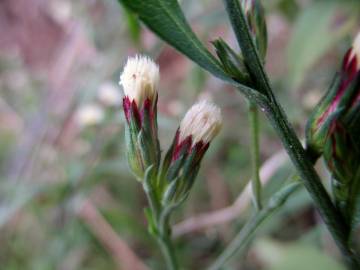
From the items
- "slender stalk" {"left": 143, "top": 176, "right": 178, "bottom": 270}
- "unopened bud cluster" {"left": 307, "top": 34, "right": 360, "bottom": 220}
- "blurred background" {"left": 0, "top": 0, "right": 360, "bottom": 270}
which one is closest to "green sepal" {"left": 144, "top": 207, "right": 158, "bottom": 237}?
"slender stalk" {"left": 143, "top": 176, "right": 178, "bottom": 270}

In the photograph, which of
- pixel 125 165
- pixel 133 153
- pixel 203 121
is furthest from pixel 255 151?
pixel 125 165

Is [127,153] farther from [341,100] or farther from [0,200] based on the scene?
[0,200]

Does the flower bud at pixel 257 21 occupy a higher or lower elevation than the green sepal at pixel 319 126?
higher

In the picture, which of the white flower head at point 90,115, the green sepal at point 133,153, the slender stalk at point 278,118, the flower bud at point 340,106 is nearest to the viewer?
the slender stalk at point 278,118

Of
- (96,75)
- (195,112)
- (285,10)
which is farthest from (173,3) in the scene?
(96,75)

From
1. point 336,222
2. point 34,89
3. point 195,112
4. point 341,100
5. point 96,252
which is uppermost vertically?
point 34,89

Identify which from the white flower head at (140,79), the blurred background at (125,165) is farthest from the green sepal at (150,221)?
the blurred background at (125,165)

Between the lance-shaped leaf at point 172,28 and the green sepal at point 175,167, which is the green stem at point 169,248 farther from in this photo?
the lance-shaped leaf at point 172,28
